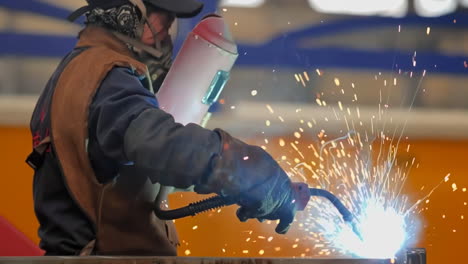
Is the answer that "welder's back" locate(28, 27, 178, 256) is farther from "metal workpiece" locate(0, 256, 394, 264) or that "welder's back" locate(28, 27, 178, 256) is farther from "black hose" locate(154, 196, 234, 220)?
"metal workpiece" locate(0, 256, 394, 264)

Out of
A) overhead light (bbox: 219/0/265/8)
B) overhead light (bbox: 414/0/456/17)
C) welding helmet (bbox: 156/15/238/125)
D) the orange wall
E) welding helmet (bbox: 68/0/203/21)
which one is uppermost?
overhead light (bbox: 414/0/456/17)

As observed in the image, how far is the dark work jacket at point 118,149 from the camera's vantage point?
4.76 ft

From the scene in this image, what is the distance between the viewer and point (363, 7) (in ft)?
13.1

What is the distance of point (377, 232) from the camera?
2.07 meters

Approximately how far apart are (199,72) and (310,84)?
1.73m

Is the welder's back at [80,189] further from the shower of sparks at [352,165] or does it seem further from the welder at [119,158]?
the shower of sparks at [352,165]

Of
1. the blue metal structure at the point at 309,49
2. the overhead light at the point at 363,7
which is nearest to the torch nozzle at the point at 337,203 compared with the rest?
the blue metal structure at the point at 309,49

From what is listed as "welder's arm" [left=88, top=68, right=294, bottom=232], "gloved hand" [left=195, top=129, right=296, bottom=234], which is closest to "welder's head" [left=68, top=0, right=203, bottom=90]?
"welder's arm" [left=88, top=68, right=294, bottom=232]

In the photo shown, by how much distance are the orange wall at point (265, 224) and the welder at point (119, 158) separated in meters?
1.78

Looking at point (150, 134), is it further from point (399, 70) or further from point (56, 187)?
point (399, 70)

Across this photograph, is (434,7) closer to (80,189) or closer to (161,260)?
(80,189)

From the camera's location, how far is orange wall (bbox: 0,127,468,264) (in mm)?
3682

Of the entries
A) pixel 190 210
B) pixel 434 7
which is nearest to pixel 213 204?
pixel 190 210

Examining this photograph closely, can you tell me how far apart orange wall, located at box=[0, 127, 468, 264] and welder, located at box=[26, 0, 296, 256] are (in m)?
1.78
